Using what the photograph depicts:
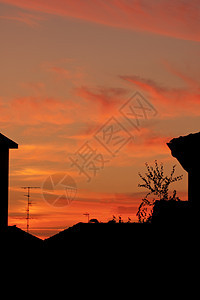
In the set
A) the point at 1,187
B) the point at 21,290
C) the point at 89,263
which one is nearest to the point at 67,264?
the point at 89,263

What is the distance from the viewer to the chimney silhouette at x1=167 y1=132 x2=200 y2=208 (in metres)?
25.7

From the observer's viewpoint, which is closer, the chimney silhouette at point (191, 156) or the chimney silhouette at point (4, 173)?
the chimney silhouette at point (191, 156)

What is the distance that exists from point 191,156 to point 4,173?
10.2 metres

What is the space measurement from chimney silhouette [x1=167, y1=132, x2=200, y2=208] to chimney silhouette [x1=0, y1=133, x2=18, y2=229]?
904 cm

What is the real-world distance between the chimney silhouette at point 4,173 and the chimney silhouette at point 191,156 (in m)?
9.04

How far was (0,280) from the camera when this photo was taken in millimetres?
27406

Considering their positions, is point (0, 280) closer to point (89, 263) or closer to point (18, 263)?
point (18, 263)

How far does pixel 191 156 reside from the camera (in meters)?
26.9

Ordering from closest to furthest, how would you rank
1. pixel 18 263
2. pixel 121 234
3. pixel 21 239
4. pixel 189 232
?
pixel 189 232 → pixel 121 234 → pixel 18 263 → pixel 21 239

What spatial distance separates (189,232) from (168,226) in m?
1.08

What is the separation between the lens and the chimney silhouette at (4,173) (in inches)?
1277

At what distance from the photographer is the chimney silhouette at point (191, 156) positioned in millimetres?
25748

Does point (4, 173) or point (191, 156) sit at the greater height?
point (191, 156)

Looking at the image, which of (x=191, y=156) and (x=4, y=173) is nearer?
(x=191, y=156)
